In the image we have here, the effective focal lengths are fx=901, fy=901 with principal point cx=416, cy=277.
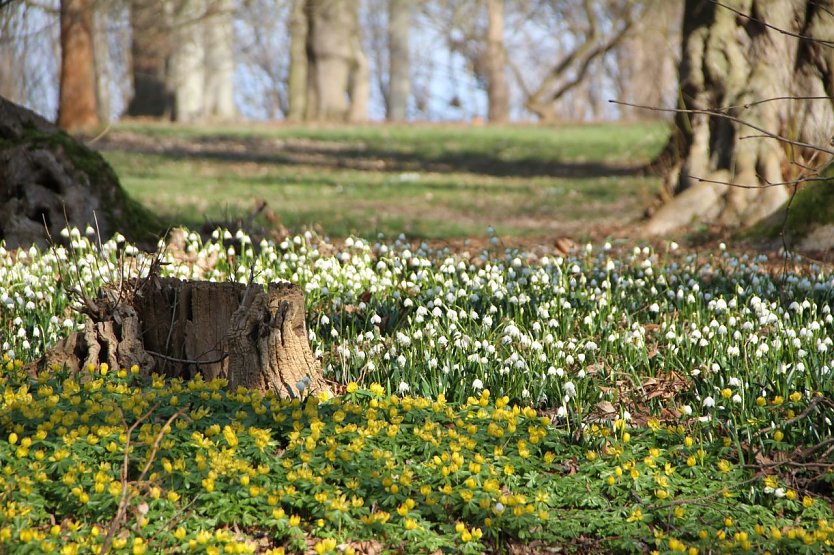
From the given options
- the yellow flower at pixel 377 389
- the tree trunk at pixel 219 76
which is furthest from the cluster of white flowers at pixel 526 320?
the tree trunk at pixel 219 76

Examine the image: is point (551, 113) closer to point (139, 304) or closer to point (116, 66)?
point (116, 66)

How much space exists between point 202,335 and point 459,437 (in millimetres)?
1632

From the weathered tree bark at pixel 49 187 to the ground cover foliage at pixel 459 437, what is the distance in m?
1.74

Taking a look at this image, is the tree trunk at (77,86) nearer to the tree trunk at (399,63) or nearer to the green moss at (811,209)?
the green moss at (811,209)

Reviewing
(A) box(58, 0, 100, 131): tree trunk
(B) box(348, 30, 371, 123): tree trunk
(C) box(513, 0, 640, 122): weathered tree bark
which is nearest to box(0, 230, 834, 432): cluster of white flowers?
(A) box(58, 0, 100, 131): tree trunk

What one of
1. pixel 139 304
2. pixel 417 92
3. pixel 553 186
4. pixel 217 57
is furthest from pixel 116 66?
pixel 139 304

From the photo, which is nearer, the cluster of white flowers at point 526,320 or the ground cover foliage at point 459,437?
the ground cover foliage at point 459,437

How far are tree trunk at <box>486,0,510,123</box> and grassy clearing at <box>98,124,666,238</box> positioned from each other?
327 inches

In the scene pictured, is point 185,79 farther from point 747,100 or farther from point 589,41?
point 747,100

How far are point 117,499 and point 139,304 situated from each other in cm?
169

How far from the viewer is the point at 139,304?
495cm

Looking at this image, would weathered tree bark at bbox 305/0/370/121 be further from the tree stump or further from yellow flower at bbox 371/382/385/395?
yellow flower at bbox 371/382/385/395

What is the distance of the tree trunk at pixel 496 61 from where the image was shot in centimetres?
3562

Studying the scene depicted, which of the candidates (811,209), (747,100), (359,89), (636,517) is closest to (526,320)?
(636,517)
